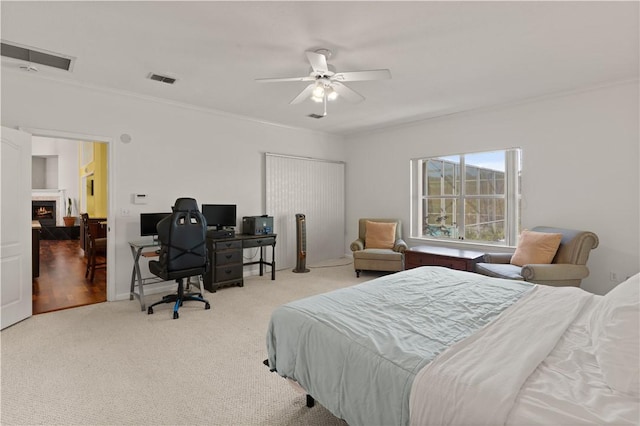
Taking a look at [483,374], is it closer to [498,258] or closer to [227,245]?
[498,258]

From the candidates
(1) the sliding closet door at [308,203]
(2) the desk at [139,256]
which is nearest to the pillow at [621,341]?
(2) the desk at [139,256]

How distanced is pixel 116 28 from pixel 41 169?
10.9 metres

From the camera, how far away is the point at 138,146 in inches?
173

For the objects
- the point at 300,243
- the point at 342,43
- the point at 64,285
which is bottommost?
the point at 64,285

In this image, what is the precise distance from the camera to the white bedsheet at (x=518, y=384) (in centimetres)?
101

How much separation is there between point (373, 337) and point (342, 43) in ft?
8.25

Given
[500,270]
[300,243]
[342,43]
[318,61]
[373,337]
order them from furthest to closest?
[300,243] → [500,270] → [342,43] → [318,61] → [373,337]

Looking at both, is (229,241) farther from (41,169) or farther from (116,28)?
(41,169)

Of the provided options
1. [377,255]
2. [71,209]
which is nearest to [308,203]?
[377,255]

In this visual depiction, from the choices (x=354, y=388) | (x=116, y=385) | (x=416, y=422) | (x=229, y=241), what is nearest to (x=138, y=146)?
(x=229, y=241)

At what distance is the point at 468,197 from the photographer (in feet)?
17.9

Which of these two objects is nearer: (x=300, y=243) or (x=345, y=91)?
(x=345, y=91)

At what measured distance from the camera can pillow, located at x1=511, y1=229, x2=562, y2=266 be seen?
390cm

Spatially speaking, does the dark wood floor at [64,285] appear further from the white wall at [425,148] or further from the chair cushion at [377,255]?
the chair cushion at [377,255]
